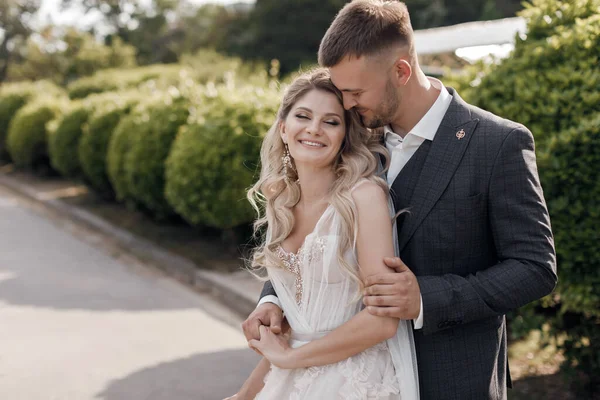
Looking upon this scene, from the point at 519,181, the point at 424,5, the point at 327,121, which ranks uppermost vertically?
the point at 327,121

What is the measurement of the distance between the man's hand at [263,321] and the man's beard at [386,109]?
32.6 inches

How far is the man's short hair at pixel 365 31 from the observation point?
2.59 meters

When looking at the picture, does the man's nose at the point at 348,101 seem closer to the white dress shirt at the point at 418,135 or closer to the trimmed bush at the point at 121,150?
the white dress shirt at the point at 418,135

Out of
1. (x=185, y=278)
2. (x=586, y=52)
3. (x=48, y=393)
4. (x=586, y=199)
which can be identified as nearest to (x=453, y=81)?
(x=586, y=52)

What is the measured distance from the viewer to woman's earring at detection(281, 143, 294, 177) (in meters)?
3.02

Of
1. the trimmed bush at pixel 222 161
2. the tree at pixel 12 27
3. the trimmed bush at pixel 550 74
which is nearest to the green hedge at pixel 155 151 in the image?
the trimmed bush at pixel 222 161

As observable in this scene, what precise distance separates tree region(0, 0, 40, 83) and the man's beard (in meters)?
41.3

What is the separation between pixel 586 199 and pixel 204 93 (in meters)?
6.71

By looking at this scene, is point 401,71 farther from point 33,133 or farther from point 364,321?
point 33,133

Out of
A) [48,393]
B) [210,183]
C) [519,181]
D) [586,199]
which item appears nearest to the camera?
[519,181]

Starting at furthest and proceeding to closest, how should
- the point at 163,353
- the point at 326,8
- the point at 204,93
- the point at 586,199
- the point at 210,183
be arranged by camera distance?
the point at 326,8 < the point at 204,93 < the point at 210,183 < the point at 163,353 < the point at 586,199

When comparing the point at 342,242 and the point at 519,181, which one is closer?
the point at 519,181

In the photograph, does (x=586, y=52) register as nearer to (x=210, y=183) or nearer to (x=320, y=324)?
(x=320, y=324)

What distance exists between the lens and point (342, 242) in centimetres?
267
